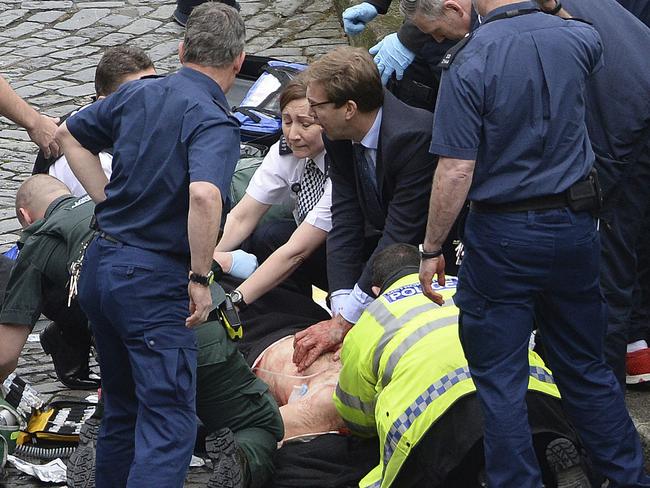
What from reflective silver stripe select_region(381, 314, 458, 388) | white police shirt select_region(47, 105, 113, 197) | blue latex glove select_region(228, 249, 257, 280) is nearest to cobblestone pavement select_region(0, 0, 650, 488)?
white police shirt select_region(47, 105, 113, 197)

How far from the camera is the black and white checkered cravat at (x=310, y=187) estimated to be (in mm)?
5668

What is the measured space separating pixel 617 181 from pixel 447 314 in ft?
2.37

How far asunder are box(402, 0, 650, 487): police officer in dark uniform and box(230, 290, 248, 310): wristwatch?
1628mm

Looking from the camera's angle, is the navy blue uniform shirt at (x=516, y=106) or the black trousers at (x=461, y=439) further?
the black trousers at (x=461, y=439)

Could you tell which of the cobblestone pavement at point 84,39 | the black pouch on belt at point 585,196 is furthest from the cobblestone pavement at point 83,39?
the black pouch on belt at point 585,196

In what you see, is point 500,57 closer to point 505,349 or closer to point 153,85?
point 505,349

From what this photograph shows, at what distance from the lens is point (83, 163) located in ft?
14.6

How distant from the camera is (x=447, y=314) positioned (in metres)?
4.38

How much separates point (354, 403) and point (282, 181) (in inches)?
59.9

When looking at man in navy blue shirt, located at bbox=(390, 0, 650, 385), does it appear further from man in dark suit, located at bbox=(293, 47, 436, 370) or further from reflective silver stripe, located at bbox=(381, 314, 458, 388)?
man in dark suit, located at bbox=(293, 47, 436, 370)

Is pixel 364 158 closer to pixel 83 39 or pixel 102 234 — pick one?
pixel 102 234

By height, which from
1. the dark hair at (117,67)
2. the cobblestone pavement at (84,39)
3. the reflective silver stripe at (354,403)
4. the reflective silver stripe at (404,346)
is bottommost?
the cobblestone pavement at (84,39)

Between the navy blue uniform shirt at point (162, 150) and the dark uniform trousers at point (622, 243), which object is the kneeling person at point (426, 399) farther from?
the navy blue uniform shirt at point (162, 150)

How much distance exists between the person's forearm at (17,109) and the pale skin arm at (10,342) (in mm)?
992
